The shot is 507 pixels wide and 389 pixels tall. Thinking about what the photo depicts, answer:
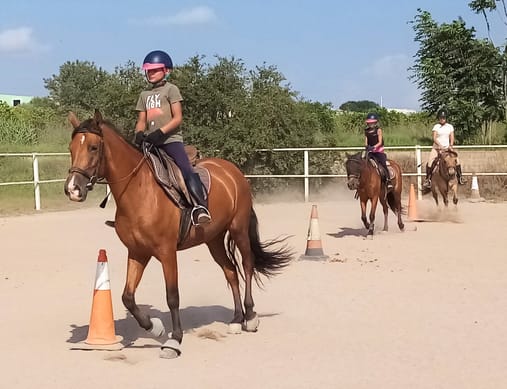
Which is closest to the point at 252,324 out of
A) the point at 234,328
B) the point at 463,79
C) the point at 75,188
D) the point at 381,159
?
the point at 234,328

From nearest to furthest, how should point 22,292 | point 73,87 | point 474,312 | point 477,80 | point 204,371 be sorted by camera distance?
point 204,371, point 474,312, point 22,292, point 477,80, point 73,87

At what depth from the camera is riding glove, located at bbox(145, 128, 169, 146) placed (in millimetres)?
6387

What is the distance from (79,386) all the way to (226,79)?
1946 centimetres

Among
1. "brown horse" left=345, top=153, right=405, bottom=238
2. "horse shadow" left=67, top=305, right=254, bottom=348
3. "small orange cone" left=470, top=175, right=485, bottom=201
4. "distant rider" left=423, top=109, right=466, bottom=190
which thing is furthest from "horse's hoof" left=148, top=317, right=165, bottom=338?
"small orange cone" left=470, top=175, right=485, bottom=201

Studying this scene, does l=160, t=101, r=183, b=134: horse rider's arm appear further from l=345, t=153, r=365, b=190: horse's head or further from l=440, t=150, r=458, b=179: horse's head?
l=440, t=150, r=458, b=179: horse's head

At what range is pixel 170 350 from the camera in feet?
20.0

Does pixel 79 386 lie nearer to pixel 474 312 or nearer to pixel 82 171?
pixel 82 171

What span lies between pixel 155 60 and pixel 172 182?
1.09 meters

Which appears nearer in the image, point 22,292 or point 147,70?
point 147,70

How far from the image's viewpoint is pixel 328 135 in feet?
86.9

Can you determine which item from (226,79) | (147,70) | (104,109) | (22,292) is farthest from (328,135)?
(147,70)

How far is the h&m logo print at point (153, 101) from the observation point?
259 inches

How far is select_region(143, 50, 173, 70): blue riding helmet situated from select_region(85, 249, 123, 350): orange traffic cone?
5.59 ft

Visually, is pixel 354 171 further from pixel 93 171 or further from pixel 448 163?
pixel 93 171
